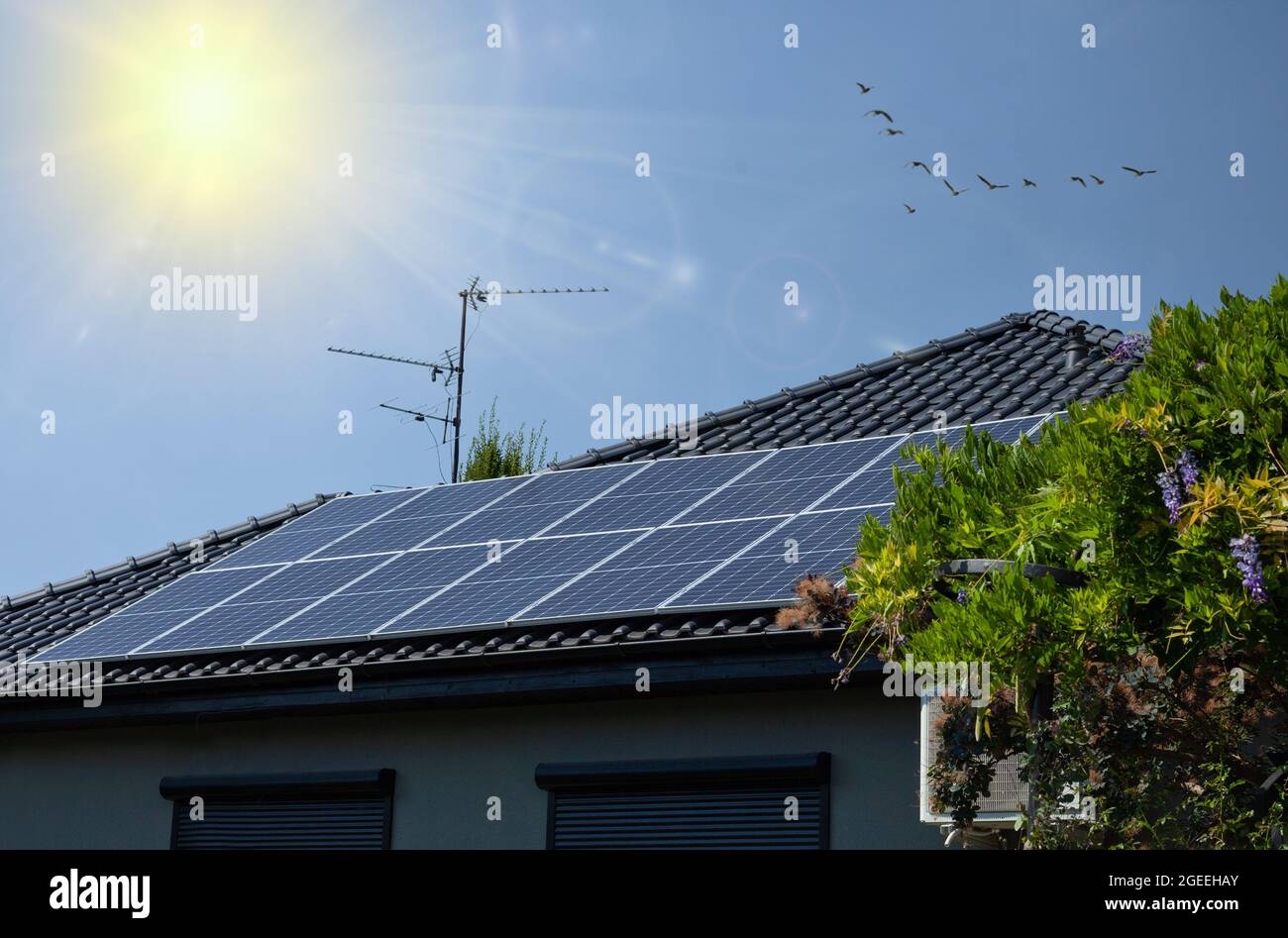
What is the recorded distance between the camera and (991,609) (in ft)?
19.6

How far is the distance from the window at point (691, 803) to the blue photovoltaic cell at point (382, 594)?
6.74ft

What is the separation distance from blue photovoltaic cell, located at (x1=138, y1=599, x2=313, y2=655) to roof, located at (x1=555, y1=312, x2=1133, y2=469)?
190 inches

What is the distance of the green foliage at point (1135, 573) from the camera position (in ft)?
18.7

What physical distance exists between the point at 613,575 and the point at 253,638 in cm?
317

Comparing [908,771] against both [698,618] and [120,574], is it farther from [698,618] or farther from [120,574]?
[120,574]

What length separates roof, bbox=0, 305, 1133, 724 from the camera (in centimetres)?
1067

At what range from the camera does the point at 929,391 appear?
16938 millimetres

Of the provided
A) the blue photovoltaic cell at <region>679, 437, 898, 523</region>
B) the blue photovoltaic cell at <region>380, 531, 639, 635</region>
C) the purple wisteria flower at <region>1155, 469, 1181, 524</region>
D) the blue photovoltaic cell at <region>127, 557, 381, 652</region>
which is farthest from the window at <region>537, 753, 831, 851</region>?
the purple wisteria flower at <region>1155, 469, 1181, 524</region>

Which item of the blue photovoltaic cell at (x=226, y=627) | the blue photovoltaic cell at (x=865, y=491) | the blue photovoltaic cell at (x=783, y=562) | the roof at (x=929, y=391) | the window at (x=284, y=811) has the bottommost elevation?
the window at (x=284, y=811)

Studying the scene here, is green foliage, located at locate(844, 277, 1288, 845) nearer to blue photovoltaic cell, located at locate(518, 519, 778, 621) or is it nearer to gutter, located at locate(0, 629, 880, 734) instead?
gutter, located at locate(0, 629, 880, 734)

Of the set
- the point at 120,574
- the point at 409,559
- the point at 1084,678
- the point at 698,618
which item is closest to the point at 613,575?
the point at 698,618

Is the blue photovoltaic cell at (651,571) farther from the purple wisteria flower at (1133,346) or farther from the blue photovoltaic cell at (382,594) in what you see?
the purple wisteria flower at (1133,346)

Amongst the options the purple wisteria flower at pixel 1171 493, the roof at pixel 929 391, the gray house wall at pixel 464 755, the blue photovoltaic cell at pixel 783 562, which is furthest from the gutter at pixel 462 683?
the roof at pixel 929 391

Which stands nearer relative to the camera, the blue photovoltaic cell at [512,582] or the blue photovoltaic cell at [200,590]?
the blue photovoltaic cell at [512,582]
